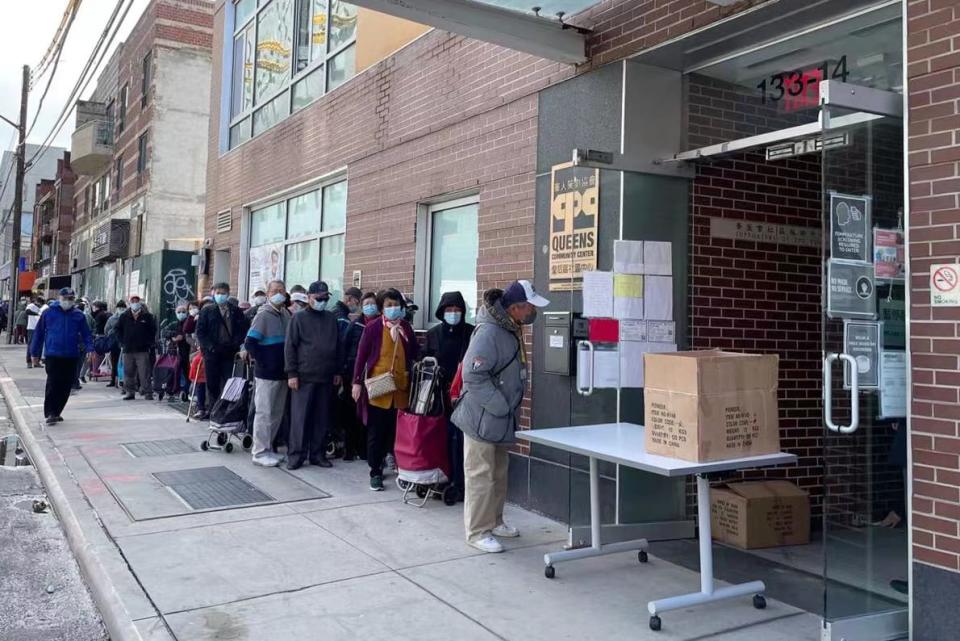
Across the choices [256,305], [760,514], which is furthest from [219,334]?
[760,514]

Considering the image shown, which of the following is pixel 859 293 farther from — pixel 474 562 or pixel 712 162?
pixel 474 562

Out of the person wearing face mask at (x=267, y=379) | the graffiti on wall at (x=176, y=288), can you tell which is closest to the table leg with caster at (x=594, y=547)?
the person wearing face mask at (x=267, y=379)

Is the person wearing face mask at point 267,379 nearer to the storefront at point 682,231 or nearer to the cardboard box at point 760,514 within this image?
the storefront at point 682,231

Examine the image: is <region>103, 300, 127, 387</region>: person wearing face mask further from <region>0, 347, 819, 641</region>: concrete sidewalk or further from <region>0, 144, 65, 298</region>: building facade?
<region>0, 144, 65, 298</region>: building facade

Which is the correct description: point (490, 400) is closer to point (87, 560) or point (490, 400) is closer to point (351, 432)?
point (87, 560)

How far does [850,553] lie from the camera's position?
13.0ft

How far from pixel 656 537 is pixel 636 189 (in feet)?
8.48

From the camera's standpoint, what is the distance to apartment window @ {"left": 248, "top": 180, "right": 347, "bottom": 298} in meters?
11.0

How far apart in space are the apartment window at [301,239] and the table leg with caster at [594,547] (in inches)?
251

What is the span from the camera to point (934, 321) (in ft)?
12.5

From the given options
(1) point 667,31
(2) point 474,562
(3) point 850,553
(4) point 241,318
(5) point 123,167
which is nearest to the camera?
(3) point 850,553

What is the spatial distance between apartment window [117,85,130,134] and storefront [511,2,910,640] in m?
28.5

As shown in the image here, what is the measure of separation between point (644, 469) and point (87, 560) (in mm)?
3688

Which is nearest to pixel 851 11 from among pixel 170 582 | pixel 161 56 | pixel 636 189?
pixel 636 189
